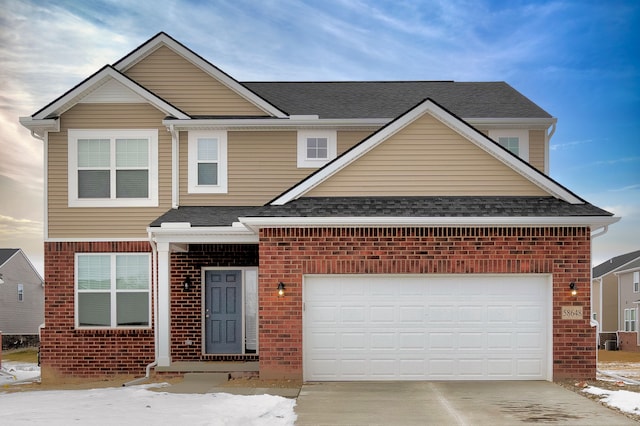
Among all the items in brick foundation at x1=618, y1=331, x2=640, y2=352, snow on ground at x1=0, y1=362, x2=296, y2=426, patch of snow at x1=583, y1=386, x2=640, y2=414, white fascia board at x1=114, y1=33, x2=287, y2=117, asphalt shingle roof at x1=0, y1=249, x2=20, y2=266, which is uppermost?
white fascia board at x1=114, y1=33, x2=287, y2=117

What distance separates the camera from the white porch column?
565 inches

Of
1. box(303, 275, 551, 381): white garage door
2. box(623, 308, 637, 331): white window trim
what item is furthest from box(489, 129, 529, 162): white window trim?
box(623, 308, 637, 331): white window trim

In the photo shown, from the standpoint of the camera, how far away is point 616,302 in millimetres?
46938

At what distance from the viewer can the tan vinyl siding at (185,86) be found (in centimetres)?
1672

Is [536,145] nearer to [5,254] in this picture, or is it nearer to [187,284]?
[187,284]

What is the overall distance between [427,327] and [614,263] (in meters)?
40.6

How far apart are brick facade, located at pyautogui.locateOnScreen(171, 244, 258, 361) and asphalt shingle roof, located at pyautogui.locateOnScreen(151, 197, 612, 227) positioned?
3.14 metres

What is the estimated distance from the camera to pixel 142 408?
10156 millimetres

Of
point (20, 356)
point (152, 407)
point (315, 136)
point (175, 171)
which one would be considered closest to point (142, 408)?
point (152, 407)

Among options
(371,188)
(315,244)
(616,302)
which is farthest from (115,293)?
(616,302)

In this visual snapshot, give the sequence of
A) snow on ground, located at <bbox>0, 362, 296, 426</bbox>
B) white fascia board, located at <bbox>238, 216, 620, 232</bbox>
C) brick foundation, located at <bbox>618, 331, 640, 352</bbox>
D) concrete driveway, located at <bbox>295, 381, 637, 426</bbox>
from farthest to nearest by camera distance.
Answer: brick foundation, located at <bbox>618, 331, 640, 352</bbox> < white fascia board, located at <bbox>238, 216, 620, 232</bbox> < concrete driveway, located at <bbox>295, 381, 637, 426</bbox> < snow on ground, located at <bbox>0, 362, 296, 426</bbox>

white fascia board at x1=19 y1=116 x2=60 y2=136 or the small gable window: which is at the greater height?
white fascia board at x1=19 y1=116 x2=60 y2=136

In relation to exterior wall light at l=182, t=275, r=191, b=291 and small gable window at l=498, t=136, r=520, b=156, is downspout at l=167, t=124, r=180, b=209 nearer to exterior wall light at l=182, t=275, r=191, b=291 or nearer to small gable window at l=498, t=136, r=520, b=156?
exterior wall light at l=182, t=275, r=191, b=291

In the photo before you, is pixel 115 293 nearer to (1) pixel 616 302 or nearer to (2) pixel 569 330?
(2) pixel 569 330
